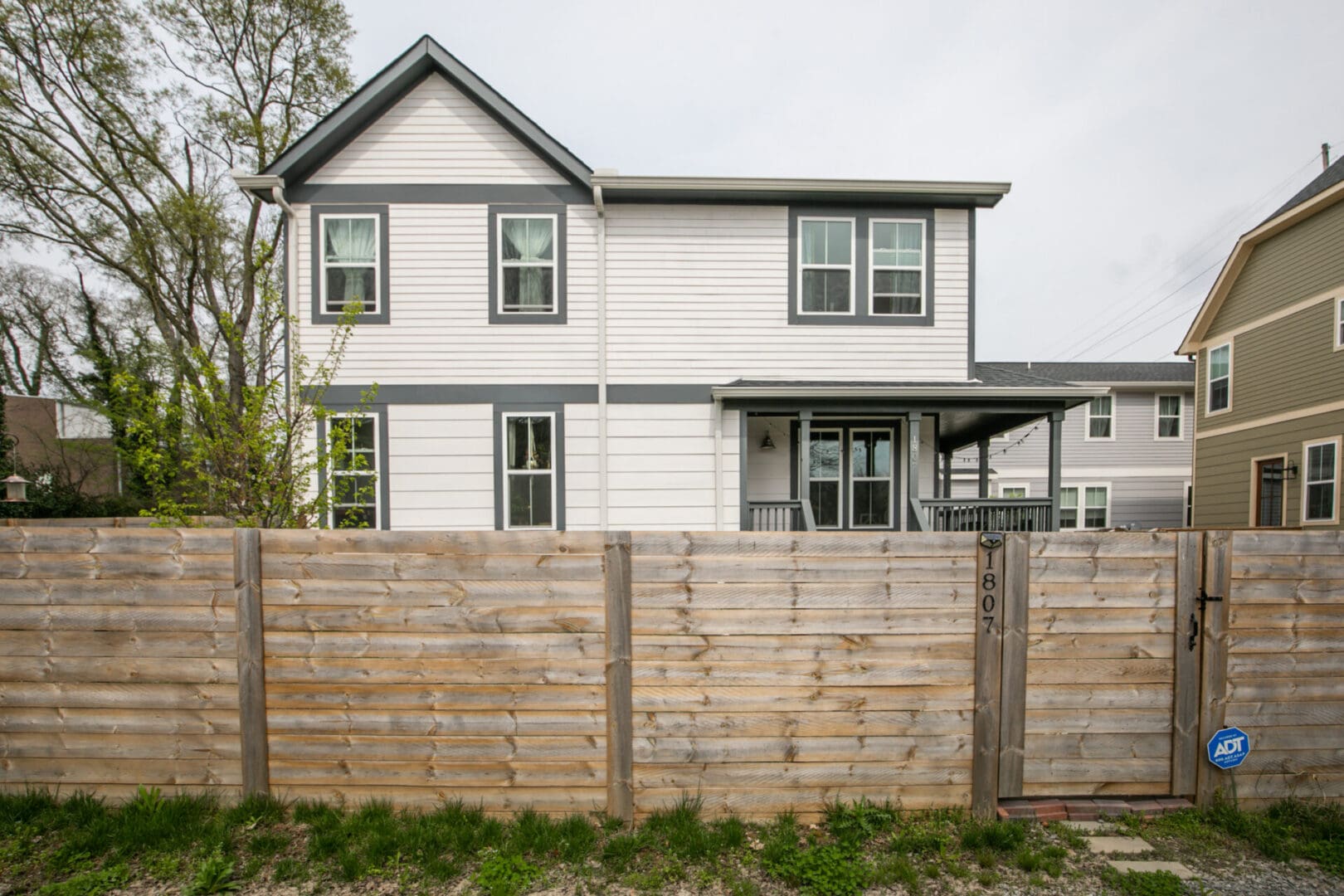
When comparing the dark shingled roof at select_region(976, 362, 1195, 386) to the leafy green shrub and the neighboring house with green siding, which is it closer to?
the neighboring house with green siding

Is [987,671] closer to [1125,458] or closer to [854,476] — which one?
[854,476]

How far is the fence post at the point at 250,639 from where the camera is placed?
3123 millimetres

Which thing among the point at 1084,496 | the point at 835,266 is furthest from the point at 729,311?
the point at 1084,496

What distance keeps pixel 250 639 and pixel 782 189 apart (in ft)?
26.6

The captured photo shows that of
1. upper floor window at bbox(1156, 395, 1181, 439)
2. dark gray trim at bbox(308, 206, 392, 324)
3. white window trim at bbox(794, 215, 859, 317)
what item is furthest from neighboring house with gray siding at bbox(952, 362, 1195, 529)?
dark gray trim at bbox(308, 206, 392, 324)

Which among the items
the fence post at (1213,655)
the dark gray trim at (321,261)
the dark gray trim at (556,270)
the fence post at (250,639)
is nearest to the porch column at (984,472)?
the fence post at (1213,655)

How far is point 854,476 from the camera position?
8977 millimetres

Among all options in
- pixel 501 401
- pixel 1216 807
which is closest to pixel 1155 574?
pixel 1216 807

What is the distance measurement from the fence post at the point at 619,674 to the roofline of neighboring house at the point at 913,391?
5.07 m

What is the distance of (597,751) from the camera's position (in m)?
3.12

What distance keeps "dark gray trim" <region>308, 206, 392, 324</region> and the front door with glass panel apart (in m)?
6.94

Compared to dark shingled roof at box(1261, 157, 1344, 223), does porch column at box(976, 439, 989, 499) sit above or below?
below

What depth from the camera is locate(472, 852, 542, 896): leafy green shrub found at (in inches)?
103

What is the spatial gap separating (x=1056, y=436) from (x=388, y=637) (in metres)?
8.71
